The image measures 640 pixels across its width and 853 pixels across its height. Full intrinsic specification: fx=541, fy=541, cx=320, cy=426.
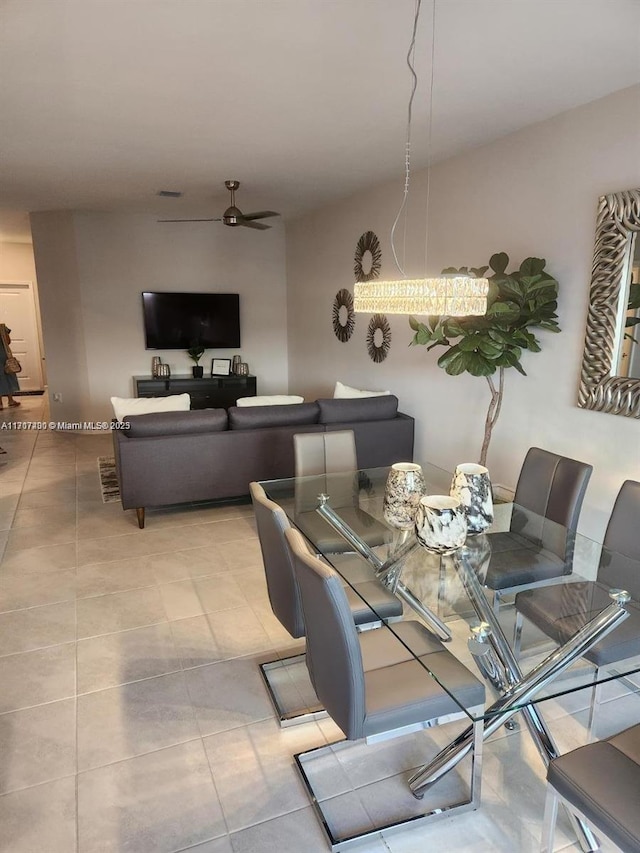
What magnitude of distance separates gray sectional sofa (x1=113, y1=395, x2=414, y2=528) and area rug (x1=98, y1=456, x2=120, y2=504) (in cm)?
78

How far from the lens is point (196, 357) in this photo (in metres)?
7.33

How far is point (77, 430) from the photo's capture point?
6.90 metres

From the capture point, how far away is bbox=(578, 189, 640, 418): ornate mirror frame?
2820 mm

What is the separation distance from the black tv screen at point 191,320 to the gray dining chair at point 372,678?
6015mm

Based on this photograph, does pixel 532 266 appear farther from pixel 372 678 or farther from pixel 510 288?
pixel 372 678

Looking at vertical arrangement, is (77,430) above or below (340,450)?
below

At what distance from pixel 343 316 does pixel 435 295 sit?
398 centimetres

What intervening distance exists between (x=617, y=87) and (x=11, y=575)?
4364mm

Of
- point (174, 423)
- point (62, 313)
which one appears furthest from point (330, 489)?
point (62, 313)

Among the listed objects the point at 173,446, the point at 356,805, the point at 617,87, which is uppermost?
the point at 617,87

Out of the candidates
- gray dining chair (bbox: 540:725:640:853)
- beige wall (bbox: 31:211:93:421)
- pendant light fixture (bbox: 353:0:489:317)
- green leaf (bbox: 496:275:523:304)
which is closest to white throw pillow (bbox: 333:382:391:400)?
green leaf (bbox: 496:275:523:304)

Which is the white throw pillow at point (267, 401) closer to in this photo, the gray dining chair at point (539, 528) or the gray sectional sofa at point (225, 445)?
the gray sectional sofa at point (225, 445)

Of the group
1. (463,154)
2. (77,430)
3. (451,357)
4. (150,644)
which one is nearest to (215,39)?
(451,357)

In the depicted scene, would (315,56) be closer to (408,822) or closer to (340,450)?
(340,450)
